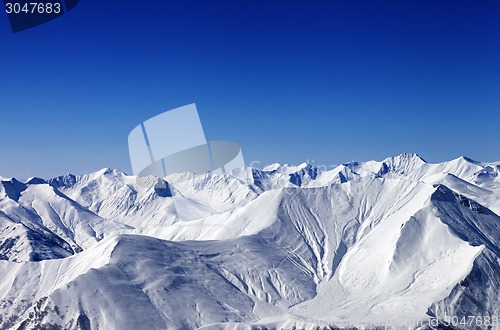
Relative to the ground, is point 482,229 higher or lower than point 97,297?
lower

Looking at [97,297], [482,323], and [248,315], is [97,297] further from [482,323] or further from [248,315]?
[482,323]

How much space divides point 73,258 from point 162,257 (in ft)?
150

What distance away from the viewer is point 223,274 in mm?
168625

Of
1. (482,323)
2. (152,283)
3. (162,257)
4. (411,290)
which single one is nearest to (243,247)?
(162,257)

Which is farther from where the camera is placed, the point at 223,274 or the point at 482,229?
the point at 482,229

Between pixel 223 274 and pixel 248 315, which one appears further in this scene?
pixel 223 274

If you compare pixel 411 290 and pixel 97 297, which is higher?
pixel 97 297

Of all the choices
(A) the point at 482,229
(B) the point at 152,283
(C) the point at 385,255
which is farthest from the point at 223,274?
(A) the point at 482,229

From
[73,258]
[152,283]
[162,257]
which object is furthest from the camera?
[73,258]

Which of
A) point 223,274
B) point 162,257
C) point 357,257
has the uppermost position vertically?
point 162,257

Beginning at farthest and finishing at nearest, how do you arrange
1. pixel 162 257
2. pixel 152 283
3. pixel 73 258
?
pixel 73 258 < pixel 162 257 < pixel 152 283

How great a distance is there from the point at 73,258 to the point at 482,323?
14242 cm

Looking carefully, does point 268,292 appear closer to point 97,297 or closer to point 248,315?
point 248,315

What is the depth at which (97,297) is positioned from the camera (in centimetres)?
13638
